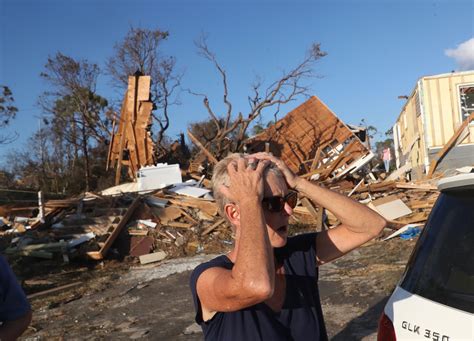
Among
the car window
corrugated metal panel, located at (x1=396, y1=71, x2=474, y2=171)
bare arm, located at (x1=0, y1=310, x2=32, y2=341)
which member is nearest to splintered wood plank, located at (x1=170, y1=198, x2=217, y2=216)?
corrugated metal panel, located at (x1=396, y1=71, x2=474, y2=171)

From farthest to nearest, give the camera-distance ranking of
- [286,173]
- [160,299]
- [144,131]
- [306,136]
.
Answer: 1. [306,136]
2. [144,131]
3. [160,299]
4. [286,173]

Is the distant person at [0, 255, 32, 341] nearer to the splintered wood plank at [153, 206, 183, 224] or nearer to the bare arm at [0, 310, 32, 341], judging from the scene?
the bare arm at [0, 310, 32, 341]

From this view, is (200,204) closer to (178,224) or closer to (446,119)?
(178,224)

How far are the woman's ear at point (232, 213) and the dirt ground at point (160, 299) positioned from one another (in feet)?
12.2

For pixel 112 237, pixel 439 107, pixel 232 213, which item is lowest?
pixel 112 237

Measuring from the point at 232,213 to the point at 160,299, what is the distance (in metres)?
6.47

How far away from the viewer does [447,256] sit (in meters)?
1.99

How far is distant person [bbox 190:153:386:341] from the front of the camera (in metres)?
1.58

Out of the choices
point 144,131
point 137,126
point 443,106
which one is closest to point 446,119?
point 443,106

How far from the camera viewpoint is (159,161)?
22.1 m

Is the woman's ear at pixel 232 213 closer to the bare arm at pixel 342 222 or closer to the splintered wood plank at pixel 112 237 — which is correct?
the bare arm at pixel 342 222

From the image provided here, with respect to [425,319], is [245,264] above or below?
above

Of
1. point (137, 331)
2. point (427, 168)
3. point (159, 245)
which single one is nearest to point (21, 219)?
point (159, 245)

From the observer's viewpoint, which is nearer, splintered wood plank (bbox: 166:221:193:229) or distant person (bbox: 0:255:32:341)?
distant person (bbox: 0:255:32:341)
